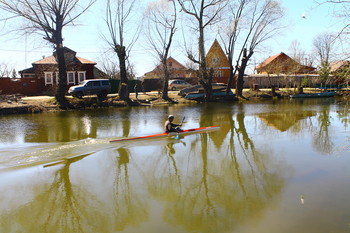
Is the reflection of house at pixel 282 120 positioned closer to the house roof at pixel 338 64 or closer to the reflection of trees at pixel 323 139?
the reflection of trees at pixel 323 139

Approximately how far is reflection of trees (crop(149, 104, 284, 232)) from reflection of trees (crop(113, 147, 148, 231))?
0.53 m

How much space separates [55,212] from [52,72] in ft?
98.2

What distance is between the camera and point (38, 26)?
24.5 m

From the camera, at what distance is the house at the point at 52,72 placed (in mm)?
33188

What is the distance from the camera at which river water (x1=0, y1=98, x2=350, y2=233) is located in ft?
19.7

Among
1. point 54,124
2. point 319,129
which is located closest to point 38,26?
point 54,124

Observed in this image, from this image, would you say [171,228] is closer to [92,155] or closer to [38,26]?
[92,155]

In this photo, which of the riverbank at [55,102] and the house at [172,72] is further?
the house at [172,72]

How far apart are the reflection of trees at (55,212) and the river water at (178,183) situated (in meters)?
0.02

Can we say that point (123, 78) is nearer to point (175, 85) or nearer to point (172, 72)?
point (175, 85)

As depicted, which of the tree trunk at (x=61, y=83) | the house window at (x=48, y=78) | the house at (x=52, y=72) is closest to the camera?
the tree trunk at (x=61, y=83)

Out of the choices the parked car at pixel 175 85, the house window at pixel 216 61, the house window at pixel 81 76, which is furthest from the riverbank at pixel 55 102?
the house window at pixel 216 61

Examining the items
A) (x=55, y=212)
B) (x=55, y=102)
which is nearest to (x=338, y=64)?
(x=55, y=212)

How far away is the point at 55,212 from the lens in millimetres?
6570
